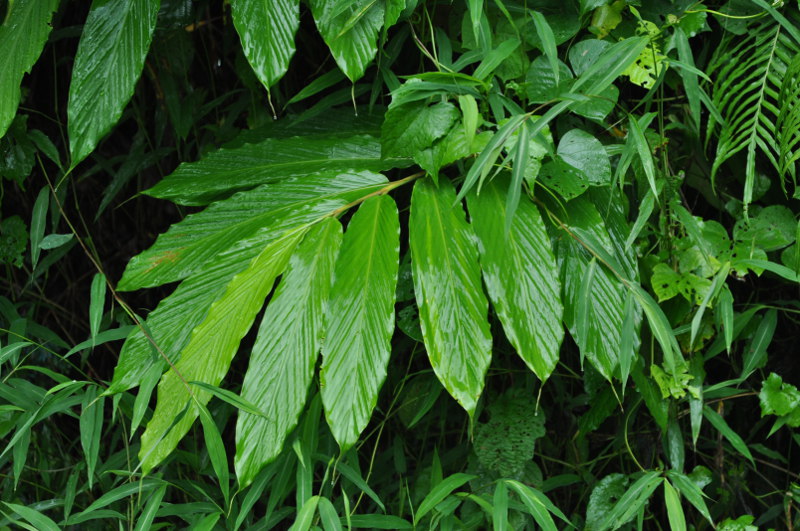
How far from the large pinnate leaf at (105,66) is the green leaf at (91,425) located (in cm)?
29

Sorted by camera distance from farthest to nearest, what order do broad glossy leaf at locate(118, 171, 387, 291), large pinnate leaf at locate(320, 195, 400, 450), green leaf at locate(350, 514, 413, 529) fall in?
1. green leaf at locate(350, 514, 413, 529)
2. broad glossy leaf at locate(118, 171, 387, 291)
3. large pinnate leaf at locate(320, 195, 400, 450)

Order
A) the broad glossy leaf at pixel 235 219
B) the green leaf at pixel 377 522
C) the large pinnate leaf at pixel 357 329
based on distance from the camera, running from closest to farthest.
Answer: the large pinnate leaf at pixel 357 329 < the broad glossy leaf at pixel 235 219 < the green leaf at pixel 377 522

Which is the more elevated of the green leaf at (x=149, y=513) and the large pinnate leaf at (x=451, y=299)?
the large pinnate leaf at (x=451, y=299)

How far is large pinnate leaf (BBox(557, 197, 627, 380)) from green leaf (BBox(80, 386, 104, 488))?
55cm

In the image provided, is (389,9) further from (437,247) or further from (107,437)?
(107,437)

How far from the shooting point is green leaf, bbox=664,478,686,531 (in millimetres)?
872

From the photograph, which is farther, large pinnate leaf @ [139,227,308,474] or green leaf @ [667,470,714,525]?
green leaf @ [667,470,714,525]

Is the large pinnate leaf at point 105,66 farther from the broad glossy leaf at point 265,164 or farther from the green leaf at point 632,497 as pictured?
the green leaf at point 632,497

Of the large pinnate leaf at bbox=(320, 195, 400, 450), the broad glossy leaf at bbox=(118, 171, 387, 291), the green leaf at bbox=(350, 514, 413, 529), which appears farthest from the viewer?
the green leaf at bbox=(350, 514, 413, 529)

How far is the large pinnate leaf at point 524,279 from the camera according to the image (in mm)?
768

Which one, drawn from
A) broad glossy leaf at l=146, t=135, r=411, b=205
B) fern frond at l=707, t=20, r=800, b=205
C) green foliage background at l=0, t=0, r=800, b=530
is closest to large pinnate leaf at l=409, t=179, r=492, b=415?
green foliage background at l=0, t=0, r=800, b=530

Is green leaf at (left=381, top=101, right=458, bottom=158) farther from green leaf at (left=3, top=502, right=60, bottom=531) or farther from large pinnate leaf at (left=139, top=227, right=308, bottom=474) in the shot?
green leaf at (left=3, top=502, right=60, bottom=531)

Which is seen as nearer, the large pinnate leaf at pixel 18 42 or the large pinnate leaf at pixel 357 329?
the large pinnate leaf at pixel 357 329

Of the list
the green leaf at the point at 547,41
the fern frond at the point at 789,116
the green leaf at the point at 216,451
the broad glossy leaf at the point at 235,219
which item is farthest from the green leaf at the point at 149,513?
the fern frond at the point at 789,116
